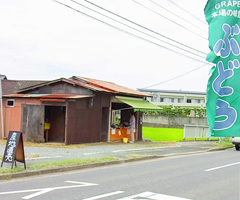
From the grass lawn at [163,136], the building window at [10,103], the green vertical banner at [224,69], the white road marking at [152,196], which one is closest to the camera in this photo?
the green vertical banner at [224,69]

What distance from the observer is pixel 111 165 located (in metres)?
14.3

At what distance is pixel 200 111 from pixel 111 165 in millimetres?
36385

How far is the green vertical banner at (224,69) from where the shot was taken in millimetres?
4090

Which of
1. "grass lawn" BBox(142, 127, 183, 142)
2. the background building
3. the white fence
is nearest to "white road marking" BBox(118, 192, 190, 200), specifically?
the white fence

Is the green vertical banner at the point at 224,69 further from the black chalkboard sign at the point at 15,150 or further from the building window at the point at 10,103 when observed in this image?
the building window at the point at 10,103

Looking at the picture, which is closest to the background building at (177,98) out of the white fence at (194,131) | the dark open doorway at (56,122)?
the white fence at (194,131)

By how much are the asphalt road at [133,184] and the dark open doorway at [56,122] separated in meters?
9.04

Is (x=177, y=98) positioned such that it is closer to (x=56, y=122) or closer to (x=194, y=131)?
(x=194, y=131)

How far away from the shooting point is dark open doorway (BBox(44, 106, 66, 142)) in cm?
2250

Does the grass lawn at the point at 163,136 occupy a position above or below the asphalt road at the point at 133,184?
above

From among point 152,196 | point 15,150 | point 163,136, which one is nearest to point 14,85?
point 163,136

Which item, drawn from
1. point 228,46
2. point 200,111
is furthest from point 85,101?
point 200,111

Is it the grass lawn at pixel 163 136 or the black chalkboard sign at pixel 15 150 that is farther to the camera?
the grass lawn at pixel 163 136

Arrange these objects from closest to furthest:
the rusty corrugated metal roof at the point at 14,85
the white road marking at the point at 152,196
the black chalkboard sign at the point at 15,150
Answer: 1. the white road marking at the point at 152,196
2. the black chalkboard sign at the point at 15,150
3. the rusty corrugated metal roof at the point at 14,85
